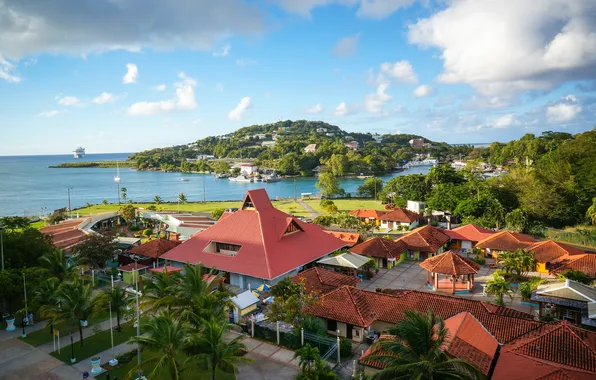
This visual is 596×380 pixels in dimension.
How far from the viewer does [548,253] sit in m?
30.4

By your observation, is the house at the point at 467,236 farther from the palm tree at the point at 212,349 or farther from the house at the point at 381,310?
the palm tree at the point at 212,349

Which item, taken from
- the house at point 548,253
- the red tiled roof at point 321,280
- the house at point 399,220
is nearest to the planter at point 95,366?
the red tiled roof at point 321,280

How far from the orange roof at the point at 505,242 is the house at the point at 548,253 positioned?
186 cm

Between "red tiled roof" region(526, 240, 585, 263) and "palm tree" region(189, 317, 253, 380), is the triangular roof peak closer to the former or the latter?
"palm tree" region(189, 317, 253, 380)

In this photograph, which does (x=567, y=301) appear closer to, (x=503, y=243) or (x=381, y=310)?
(x=381, y=310)

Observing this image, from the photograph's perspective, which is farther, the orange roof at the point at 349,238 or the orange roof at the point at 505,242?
the orange roof at the point at 349,238

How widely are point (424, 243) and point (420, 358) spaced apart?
2483 centimetres

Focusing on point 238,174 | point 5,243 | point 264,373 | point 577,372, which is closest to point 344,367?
point 264,373

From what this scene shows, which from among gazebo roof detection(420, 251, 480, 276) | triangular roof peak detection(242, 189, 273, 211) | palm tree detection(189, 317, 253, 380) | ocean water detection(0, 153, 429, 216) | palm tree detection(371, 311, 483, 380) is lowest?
ocean water detection(0, 153, 429, 216)

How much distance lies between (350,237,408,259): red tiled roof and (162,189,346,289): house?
6.14ft

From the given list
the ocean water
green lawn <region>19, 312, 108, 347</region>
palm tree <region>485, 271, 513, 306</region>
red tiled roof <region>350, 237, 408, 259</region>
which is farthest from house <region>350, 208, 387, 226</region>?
the ocean water

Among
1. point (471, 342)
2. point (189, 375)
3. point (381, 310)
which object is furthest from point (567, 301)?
point (189, 375)

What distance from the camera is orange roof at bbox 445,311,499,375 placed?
14664 mm

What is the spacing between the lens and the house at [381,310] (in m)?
19.1
